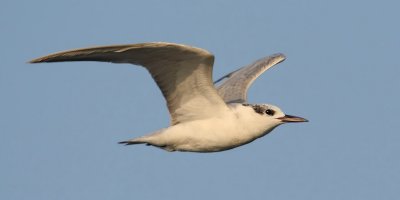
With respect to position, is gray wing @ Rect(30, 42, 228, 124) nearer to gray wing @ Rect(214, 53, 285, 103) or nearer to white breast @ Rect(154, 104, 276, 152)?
white breast @ Rect(154, 104, 276, 152)

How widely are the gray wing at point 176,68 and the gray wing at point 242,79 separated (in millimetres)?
2197

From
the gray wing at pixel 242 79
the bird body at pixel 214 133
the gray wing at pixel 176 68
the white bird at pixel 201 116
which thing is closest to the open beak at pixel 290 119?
the white bird at pixel 201 116

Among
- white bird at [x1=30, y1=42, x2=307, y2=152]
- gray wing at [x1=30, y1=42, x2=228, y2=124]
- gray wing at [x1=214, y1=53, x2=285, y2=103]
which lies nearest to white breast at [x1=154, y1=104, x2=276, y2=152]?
white bird at [x1=30, y1=42, x2=307, y2=152]

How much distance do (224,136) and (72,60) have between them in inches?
124

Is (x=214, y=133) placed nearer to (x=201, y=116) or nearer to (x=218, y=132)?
(x=218, y=132)

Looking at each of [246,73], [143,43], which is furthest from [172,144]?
[246,73]

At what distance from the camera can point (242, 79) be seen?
56.1ft

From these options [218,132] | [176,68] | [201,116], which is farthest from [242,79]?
[176,68]

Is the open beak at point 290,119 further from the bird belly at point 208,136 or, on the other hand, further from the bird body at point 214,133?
the bird belly at point 208,136

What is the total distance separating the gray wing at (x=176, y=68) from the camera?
11.9 metres

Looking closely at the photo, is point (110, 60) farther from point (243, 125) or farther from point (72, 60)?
point (243, 125)

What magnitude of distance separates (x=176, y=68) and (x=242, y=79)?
13.6 feet

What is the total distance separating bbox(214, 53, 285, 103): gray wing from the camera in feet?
54.1

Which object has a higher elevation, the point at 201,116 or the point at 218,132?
the point at 201,116
